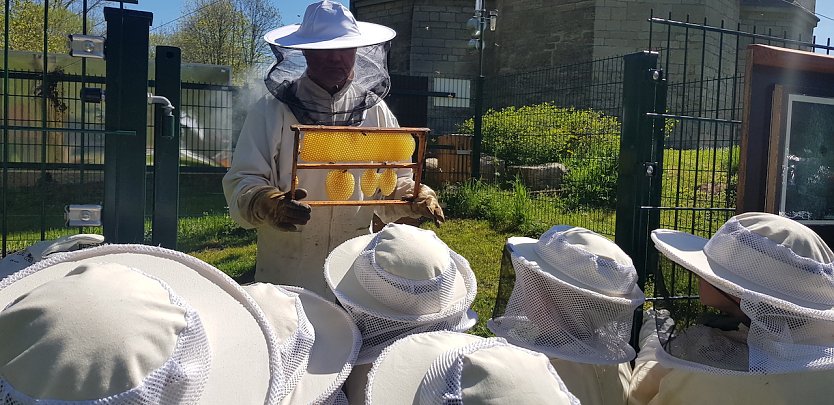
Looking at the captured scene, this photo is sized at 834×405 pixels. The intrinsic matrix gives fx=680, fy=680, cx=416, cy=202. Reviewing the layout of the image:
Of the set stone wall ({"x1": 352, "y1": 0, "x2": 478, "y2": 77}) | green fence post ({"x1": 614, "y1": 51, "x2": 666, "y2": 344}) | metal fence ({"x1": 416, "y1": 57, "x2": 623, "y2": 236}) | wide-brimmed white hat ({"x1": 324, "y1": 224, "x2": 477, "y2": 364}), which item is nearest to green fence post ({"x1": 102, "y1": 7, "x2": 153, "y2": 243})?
wide-brimmed white hat ({"x1": 324, "y1": 224, "x2": 477, "y2": 364})

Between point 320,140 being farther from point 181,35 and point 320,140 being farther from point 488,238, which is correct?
point 181,35

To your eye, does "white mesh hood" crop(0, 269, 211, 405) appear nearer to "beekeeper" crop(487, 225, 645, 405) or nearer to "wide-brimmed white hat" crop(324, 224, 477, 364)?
"wide-brimmed white hat" crop(324, 224, 477, 364)

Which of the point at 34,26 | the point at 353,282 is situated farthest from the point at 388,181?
the point at 34,26

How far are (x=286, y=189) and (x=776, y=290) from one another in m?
1.51

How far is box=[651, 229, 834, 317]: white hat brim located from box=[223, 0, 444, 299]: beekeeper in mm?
745

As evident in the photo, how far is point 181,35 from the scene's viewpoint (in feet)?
77.3

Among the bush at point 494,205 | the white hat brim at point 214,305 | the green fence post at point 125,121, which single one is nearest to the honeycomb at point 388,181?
the green fence post at point 125,121

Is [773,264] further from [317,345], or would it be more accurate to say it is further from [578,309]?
[317,345]

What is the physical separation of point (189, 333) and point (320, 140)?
1099mm

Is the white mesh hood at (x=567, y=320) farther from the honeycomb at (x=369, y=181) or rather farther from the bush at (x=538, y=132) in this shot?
the bush at (x=538, y=132)

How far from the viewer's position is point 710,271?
1740mm

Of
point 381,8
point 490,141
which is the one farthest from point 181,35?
point 490,141

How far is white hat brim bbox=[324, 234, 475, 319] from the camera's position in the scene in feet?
5.28

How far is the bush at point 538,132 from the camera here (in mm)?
7941
